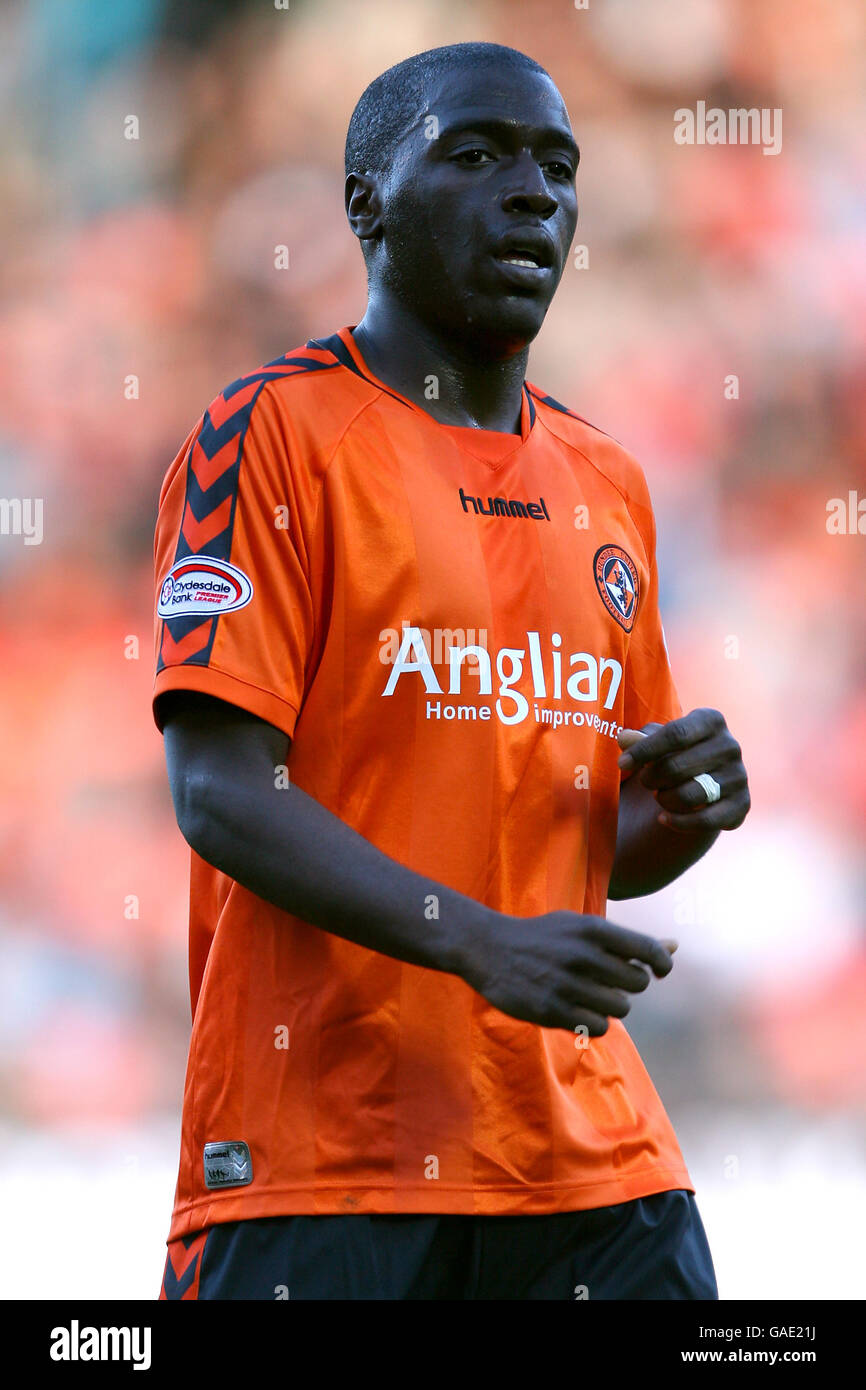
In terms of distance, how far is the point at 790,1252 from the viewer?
482 cm

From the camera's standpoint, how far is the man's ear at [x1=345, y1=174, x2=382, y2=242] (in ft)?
7.15

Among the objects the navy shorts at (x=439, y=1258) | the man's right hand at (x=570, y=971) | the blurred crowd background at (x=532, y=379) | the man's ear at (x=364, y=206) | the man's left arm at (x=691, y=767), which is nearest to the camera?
the man's right hand at (x=570, y=971)

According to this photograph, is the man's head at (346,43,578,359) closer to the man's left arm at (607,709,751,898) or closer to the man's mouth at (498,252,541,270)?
the man's mouth at (498,252,541,270)

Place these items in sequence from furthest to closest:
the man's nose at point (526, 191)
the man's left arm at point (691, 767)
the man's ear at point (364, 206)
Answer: the man's ear at point (364, 206) → the man's nose at point (526, 191) → the man's left arm at point (691, 767)

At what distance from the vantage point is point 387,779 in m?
1.88

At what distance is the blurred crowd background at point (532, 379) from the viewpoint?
17.4 feet

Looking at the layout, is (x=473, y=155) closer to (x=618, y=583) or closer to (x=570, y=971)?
(x=618, y=583)

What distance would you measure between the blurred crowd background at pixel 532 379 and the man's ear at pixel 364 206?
3.27 meters

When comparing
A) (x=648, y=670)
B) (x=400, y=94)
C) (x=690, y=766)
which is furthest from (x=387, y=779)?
(x=400, y=94)

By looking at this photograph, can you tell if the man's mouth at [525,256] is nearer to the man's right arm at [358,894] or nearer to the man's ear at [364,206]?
the man's ear at [364,206]

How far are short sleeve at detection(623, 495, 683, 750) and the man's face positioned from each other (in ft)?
1.28

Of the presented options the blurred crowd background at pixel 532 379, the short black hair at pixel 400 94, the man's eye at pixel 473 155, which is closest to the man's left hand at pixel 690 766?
the man's eye at pixel 473 155
